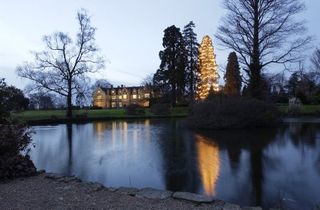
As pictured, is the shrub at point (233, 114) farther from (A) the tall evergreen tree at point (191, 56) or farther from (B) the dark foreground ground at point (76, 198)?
(A) the tall evergreen tree at point (191, 56)

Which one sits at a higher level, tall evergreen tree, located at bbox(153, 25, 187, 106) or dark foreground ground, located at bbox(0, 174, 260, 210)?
tall evergreen tree, located at bbox(153, 25, 187, 106)

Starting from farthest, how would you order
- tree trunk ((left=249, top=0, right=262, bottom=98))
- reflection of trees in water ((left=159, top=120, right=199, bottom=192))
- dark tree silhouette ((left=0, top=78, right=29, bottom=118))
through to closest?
1. tree trunk ((left=249, top=0, right=262, bottom=98))
2. dark tree silhouette ((left=0, top=78, right=29, bottom=118))
3. reflection of trees in water ((left=159, top=120, right=199, bottom=192))

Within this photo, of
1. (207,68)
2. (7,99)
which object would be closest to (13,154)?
(7,99)

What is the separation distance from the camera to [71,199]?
21.6ft

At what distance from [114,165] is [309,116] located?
26.6m

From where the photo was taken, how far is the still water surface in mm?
8203

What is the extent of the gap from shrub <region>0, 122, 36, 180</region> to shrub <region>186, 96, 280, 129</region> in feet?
48.1

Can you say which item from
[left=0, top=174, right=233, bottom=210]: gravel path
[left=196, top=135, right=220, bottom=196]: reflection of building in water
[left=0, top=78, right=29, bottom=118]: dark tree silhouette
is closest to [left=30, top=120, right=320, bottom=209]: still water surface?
[left=196, top=135, right=220, bottom=196]: reflection of building in water

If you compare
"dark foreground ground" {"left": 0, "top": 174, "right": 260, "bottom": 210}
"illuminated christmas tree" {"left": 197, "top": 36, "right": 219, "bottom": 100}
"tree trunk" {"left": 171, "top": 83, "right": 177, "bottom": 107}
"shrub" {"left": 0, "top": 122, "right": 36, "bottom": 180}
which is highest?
"illuminated christmas tree" {"left": 197, "top": 36, "right": 219, "bottom": 100}

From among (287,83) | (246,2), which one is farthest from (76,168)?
(287,83)

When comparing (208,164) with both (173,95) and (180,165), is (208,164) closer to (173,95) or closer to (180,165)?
(180,165)

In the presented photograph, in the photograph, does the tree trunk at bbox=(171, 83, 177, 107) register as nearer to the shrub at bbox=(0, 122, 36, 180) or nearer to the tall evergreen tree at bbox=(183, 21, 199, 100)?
the tall evergreen tree at bbox=(183, 21, 199, 100)

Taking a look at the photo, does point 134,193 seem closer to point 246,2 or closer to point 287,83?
point 246,2

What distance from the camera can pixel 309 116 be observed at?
33.9 meters
